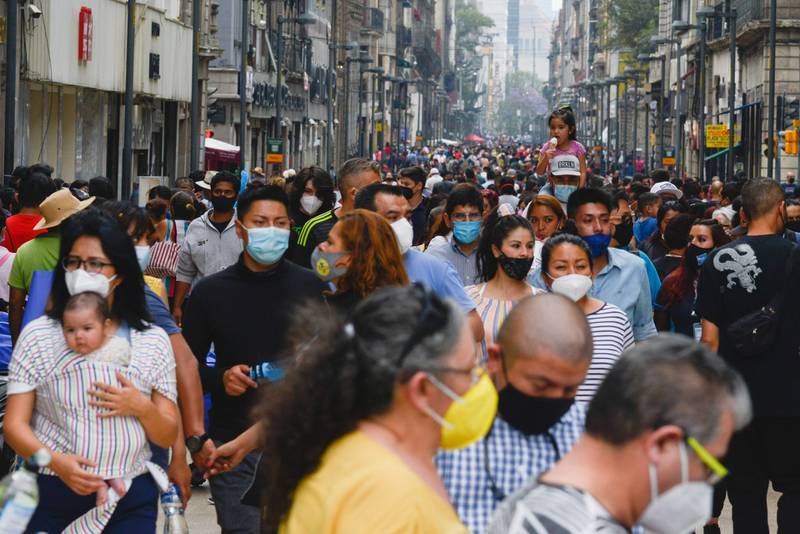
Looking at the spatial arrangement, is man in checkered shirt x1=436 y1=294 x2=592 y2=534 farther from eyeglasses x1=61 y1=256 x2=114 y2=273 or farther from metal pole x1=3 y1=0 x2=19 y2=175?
metal pole x1=3 y1=0 x2=19 y2=175

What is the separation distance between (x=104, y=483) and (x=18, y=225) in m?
5.67

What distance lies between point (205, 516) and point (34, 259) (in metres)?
1.83

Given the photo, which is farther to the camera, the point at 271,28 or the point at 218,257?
the point at 271,28

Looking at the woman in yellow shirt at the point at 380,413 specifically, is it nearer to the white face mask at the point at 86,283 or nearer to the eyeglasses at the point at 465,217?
the white face mask at the point at 86,283

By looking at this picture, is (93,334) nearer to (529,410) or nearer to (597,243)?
(529,410)

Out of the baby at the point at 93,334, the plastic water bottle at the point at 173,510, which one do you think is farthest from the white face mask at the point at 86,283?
the plastic water bottle at the point at 173,510

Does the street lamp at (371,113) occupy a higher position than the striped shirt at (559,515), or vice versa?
the street lamp at (371,113)

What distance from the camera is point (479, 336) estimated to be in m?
7.41

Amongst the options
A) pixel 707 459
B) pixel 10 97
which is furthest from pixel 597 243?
pixel 10 97

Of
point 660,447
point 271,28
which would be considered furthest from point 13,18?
point 271,28

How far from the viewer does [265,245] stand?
7.08 metres

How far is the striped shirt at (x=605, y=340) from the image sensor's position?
7043mm

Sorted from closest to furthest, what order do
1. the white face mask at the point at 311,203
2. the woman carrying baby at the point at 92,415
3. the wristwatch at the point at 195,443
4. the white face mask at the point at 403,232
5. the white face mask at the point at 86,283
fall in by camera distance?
the woman carrying baby at the point at 92,415, the white face mask at the point at 86,283, the wristwatch at the point at 195,443, the white face mask at the point at 403,232, the white face mask at the point at 311,203

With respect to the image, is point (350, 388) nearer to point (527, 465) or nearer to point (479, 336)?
point (527, 465)
